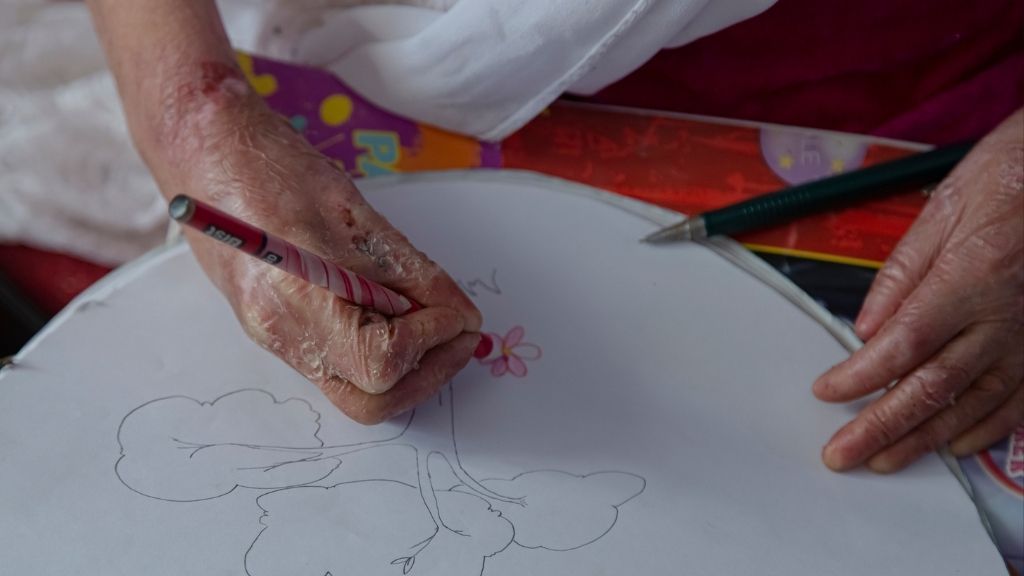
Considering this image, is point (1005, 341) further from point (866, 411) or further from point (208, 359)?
point (208, 359)

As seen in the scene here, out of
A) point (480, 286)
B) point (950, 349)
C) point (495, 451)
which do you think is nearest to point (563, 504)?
point (495, 451)

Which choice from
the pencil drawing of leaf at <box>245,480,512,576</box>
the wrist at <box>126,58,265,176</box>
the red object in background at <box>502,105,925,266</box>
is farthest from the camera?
the red object in background at <box>502,105,925,266</box>

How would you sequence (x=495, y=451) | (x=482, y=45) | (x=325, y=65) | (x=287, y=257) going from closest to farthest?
(x=287, y=257) < (x=495, y=451) < (x=482, y=45) < (x=325, y=65)

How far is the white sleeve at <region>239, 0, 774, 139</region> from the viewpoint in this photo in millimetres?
636

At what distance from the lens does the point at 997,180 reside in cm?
64

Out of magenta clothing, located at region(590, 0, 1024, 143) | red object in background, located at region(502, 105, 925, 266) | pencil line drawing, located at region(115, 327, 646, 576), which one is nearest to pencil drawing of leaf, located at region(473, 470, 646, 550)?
pencil line drawing, located at region(115, 327, 646, 576)

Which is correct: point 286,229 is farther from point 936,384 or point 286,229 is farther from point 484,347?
point 936,384

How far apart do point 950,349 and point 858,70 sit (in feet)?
0.87

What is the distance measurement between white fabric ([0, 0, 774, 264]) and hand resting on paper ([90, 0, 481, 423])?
0.34ft

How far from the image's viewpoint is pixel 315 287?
1.74 ft

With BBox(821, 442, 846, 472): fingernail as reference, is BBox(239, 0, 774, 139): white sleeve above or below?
above

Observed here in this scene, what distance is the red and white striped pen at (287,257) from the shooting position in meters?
0.38

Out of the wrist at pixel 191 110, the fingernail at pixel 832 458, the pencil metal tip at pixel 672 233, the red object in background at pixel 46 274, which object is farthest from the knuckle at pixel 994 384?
the red object in background at pixel 46 274

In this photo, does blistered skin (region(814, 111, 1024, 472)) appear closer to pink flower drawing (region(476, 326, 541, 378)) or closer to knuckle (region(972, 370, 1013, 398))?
knuckle (region(972, 370, 1013, 398))
